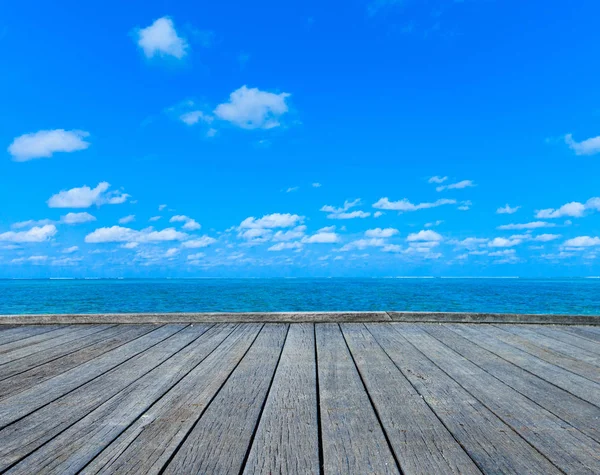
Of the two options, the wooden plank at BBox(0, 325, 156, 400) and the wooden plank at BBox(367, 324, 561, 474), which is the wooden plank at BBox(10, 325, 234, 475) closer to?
the wooden plank at BBox(0, 325, 156, 400)

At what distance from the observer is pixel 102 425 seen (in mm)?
1756

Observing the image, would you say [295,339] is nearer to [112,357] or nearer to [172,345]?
[172,345]

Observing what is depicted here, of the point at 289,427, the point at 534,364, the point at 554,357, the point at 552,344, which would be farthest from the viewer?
the point at 552,344

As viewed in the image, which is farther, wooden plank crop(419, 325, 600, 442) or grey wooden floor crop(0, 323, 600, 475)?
wooden plank crop(419, 325, 600, 442)

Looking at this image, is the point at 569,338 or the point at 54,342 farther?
the point at 569,338

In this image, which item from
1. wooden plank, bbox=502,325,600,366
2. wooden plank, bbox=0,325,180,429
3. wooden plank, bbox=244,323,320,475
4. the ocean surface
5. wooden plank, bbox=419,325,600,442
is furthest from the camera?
the ocean surface

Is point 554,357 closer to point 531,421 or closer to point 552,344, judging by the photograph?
point 552,344

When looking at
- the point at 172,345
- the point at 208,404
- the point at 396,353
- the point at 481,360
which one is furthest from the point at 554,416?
the point at 172,345

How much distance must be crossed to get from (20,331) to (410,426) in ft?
13.2

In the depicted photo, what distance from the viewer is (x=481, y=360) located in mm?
2955

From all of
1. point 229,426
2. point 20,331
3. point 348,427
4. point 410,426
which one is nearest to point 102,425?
point 229,426

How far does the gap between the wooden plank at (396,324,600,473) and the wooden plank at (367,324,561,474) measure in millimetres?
41

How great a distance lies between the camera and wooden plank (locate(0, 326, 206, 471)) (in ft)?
5.14

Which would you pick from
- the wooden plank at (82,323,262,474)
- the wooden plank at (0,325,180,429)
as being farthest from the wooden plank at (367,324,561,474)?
the wooden plank at (0,325,180,429)
